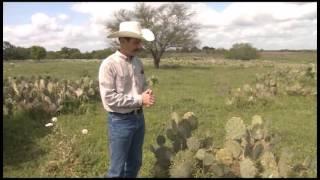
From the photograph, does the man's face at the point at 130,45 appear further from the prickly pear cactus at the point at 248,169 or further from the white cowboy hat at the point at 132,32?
the prickly pear cactus at the point at 248,169

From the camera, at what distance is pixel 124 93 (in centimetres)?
418

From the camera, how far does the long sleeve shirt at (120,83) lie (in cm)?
405

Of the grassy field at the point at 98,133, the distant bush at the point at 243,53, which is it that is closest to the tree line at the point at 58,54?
the distant bush at the point at 243,53

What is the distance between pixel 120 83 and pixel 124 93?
0.35 ft

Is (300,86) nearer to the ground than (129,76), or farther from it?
nearer to the ground

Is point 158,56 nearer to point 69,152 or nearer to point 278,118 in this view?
point 278,118

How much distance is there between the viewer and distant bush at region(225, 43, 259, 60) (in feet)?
195

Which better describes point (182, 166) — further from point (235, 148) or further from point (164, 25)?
point (164, 25)

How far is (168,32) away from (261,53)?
92.8 ft

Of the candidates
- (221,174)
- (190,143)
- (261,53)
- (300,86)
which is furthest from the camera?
(261,53)

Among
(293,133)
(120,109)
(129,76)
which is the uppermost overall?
(129,76)

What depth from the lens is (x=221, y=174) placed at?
15.0 feet

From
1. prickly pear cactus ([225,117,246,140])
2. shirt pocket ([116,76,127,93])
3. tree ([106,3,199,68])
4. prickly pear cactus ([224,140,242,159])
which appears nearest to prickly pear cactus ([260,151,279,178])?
prickly pear cactus ([224,140,242,159])

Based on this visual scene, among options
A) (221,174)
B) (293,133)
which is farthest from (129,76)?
(293,133)
